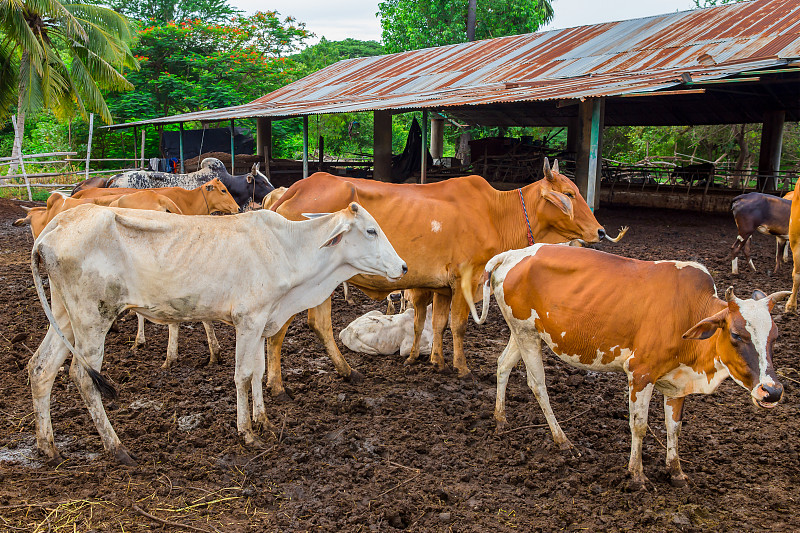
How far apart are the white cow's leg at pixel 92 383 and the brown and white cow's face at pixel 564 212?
A: 3.92 m

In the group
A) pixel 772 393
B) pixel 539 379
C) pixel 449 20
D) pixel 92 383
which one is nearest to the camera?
pixel 772 393

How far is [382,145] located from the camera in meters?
18.2

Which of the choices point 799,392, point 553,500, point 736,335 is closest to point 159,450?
point 553,500

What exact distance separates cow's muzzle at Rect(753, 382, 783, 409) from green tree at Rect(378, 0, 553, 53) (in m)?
28.5

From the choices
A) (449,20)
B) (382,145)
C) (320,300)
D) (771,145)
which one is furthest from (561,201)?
(449,20)

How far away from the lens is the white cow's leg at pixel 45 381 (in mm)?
4309

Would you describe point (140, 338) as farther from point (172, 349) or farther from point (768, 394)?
point (768, 394)

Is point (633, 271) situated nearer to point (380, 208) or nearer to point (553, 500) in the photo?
point (553, 500)

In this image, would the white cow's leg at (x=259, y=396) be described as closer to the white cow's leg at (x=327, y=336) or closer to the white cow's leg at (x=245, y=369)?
the white cow's leg at (x=245, y=369)

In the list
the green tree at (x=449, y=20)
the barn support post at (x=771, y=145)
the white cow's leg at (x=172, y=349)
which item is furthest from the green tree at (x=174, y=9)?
the white cow's leg at (x=172, y=349)

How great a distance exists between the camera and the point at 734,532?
3.61 m

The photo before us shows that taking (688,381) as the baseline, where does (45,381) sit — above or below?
below

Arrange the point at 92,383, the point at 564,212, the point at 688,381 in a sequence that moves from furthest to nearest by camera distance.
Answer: the point at 564,212
the point at 92,383
the point at 688,381

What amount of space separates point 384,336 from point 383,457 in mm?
2174
